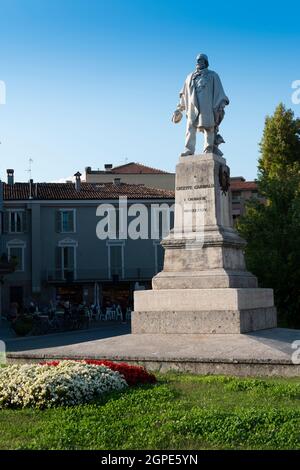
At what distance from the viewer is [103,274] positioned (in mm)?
55594

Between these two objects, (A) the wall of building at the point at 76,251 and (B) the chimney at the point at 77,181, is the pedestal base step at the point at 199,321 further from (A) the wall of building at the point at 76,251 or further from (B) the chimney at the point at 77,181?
(B) the chimney at the point at 77,181

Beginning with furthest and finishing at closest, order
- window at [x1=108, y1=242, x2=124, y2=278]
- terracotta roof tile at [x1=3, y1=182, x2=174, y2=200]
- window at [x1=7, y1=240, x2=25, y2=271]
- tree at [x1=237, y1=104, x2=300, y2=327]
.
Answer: window at [x1=108, y1=242, x2=124, y2=278] → terracotta roof tile at [x1=3, y1=182, x2=174, y2=200] → window at [x1=7, y1=240, x2=25, y2=271] → tree at [x1=237, y1=104, x2=300, y2=327]

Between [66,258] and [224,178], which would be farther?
[66,258]

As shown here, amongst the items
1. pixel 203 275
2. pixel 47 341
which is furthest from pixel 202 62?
pixel 47 341

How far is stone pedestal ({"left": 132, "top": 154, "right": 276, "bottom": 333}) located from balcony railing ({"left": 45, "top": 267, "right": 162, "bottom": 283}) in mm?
39906

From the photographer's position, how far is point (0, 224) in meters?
50.8

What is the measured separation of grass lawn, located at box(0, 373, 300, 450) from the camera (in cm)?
655

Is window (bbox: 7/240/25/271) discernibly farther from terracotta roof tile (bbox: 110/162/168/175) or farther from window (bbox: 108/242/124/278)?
terracotta roof tile (bbox: 110/162/168/175)

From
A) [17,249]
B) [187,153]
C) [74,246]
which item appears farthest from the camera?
[74,246]

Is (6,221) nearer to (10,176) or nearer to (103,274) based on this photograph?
(10,176)

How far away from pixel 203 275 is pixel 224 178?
100 inches

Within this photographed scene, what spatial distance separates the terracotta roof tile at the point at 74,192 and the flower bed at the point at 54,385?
45148 mm

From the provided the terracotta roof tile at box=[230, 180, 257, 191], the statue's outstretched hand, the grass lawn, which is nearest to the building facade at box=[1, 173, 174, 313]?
the terracotta roof tile at box=[230, 180, 257, 191]

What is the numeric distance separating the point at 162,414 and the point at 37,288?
4781 centimetres
